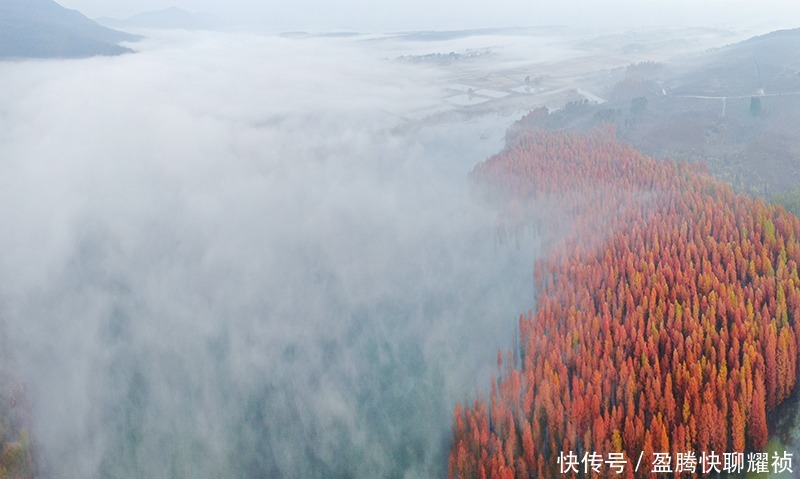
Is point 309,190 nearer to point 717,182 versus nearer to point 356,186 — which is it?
point 356,186

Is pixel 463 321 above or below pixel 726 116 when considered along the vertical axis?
below

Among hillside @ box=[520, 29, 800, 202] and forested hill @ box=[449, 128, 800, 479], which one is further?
hillside @ box=[520, 29, 800, 202]

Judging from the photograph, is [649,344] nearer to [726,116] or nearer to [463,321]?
[463,321]

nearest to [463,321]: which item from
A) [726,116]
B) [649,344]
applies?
[649,344]

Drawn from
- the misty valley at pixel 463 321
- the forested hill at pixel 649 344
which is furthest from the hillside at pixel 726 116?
the forested hill at pixel 649 344

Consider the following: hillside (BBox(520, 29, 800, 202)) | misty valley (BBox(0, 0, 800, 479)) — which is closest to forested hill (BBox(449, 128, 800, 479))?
misty valley (BBox(0, 0, 800, 479))

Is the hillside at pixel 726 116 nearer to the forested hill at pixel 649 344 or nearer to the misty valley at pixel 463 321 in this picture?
the misty valley at pixel 463 321

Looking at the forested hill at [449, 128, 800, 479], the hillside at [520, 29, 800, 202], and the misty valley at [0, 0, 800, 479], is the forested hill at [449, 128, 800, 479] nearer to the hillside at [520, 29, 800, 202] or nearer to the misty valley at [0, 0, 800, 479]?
the misty valley at [0, 0, 800, 479]

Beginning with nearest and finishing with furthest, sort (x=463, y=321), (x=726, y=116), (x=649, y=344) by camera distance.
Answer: (x=649, y=344) → (x=463, y=321) → (x=726, y=116)
